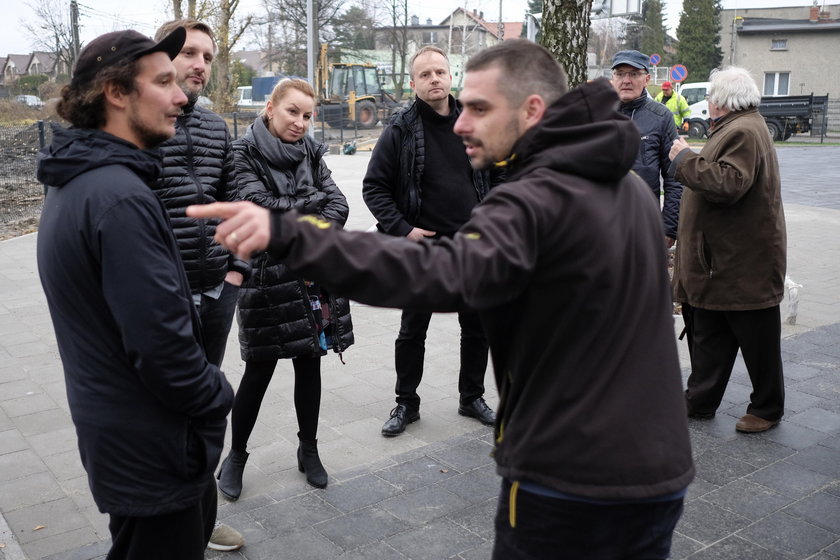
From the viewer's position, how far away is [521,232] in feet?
6.08

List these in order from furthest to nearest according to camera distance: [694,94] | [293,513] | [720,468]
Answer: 1. [694,94]
2. [720,468]
3. [293,513]

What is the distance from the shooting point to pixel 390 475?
4406 mm

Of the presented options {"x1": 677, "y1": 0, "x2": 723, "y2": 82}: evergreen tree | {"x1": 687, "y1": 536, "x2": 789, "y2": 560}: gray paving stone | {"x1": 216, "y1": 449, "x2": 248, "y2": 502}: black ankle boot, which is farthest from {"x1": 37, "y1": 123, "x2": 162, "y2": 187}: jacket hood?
{"x1": 677, "y1": 0, "x2": 723, "y2": 82}: evergreen tree

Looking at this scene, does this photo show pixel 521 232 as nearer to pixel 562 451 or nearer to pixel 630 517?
pixel 562 451


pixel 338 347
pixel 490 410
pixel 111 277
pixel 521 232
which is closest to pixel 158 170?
pixel 111 277

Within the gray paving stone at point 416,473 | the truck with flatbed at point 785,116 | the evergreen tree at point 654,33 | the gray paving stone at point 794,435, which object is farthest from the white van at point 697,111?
the evergreen tree at point 654,33

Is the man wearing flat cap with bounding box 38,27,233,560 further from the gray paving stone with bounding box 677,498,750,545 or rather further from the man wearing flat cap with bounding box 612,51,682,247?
the man wearing flat cap with bounding box 612,51,682,247

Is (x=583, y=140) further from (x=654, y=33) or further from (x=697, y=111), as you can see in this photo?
(x=654, y=33)

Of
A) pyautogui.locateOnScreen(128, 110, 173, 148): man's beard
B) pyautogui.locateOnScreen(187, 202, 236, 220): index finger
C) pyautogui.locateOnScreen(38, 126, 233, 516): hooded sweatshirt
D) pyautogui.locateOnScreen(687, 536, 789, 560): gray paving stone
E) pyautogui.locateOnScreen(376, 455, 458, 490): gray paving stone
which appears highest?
pyautogui.locateOnScreen(128, 110, 173, 148): man's beard

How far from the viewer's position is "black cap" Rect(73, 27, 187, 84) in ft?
7.76

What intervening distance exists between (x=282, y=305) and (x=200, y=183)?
744 millimetres

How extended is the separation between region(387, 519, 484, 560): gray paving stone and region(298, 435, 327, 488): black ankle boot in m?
0.67

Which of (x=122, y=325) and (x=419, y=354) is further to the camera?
(x=419, y=354)

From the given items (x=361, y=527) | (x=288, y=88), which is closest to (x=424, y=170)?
(x=288, y=88)
